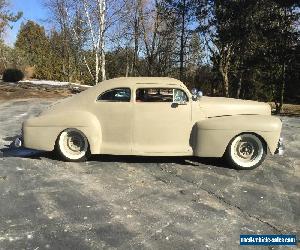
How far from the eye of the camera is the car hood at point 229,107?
289 inches

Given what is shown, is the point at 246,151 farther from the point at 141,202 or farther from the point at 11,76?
the point at 11,76

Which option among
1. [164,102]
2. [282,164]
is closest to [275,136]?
[282,164]

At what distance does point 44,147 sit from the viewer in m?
7.30

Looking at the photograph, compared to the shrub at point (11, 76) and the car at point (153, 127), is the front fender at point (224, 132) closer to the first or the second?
the car at point (153, 127)

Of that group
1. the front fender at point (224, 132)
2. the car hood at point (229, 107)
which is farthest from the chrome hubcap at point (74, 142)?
the car hood at point (229, 107)

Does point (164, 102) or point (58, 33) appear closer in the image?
point (164, 102)

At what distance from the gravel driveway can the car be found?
0.32 meters

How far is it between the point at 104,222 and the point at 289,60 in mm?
19727

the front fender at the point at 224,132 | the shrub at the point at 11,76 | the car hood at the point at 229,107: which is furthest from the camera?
the shrub at the point at 11,76

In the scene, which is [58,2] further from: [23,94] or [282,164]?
[282,164]

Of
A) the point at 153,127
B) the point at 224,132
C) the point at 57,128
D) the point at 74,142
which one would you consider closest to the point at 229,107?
the point at 224,132

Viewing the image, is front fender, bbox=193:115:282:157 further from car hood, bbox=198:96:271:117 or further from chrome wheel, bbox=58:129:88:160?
chrome wheel, bbox=58:129:88:160

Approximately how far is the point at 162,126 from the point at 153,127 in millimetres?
169

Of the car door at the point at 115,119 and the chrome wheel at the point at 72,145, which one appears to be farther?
the chrome wheel at the point at 72,145
